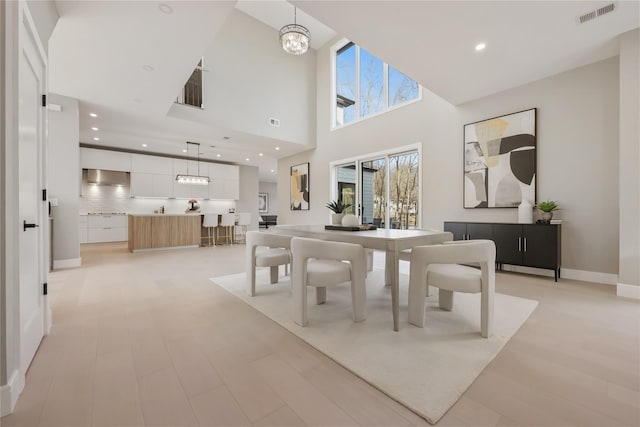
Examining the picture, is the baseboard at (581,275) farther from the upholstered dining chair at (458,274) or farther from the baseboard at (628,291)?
the upholstered dining chair at (458,274)

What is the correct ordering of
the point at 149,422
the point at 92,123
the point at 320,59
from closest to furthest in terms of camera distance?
the point at 149,422 < the point at 92,123 < the point at 320,59

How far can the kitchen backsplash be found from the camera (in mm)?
7793

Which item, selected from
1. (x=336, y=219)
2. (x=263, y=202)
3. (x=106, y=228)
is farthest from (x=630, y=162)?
(x=263, y=202)

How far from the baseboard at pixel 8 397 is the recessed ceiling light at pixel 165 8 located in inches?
115

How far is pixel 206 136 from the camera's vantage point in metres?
6.39

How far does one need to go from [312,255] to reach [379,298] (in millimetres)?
1148

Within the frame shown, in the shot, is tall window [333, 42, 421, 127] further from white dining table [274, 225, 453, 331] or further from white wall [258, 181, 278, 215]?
white wall [258, 181, 278, 215]

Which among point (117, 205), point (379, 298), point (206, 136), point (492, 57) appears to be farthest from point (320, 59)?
point (117, 205)

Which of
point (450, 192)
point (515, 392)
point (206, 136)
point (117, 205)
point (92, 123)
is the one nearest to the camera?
point (515, 392)

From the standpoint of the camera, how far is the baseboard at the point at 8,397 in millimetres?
1197

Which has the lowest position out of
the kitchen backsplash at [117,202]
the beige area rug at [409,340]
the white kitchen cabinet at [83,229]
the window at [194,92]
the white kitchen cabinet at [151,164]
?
the beige area rug at [409,340]

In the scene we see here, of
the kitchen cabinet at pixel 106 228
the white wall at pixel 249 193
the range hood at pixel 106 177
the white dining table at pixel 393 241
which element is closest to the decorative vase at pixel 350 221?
the white dining table at pixel 393 241

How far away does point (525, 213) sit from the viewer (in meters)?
3.77

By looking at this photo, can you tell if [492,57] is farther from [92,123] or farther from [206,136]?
[92,123]
